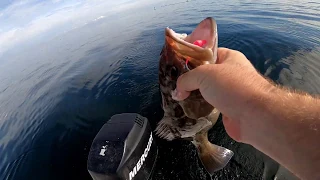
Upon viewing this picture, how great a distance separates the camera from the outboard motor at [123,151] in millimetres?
2508

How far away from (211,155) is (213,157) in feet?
0.16

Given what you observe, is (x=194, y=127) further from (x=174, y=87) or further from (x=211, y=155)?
(x=174, y=87)

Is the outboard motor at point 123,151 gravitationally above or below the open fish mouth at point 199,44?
below

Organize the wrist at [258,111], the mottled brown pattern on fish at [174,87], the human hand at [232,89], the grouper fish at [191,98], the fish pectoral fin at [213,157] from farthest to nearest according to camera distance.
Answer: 1. the fish pectoral fin at [213,157]
2. the mottled brown pattern on fish at [174,87]
3. the grouper fish at [191,98]
4. the human hand at [232,89]
5. the wrist at [258,111]

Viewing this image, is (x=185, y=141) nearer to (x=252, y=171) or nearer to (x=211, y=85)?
(x=252, y=171)

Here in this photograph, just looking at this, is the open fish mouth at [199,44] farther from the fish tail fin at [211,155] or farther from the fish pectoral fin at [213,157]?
the fish pectoral fin at [213,157]

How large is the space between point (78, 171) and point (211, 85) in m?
2.83

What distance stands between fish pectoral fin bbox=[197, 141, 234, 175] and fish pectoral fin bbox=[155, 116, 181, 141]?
0.46 meters

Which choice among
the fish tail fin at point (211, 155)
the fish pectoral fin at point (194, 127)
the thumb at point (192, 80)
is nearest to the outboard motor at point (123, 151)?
the fish pectoral fin at point (194, 127)

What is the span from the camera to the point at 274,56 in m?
6.14

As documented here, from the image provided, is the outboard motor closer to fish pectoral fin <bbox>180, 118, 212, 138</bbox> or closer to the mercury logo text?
the mercury logo text

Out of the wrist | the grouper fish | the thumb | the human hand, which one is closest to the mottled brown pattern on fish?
the grouper fish

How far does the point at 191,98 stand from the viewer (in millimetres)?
2752

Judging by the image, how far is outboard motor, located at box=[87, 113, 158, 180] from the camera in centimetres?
251
